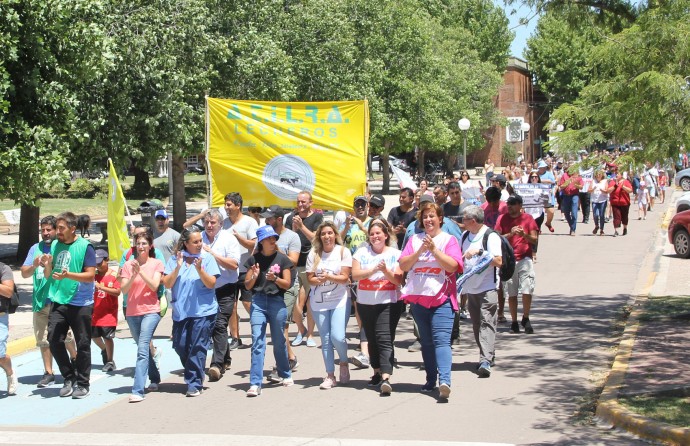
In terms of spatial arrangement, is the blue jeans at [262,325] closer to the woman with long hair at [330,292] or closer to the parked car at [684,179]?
the woman with long hair at [330,292]

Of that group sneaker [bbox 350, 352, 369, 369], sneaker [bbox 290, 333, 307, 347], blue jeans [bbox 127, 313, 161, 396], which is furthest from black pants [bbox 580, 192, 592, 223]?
blue jeans [bbox 127, 313, 161, 396]

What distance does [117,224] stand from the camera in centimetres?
1055

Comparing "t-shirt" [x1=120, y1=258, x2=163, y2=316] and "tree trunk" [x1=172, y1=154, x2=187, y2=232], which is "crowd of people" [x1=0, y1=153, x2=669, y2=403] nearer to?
"t-shirt" [x1=120, y1=258, x2=163, y2=316]

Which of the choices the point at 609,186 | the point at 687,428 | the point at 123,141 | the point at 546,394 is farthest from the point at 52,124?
the point at 609,186

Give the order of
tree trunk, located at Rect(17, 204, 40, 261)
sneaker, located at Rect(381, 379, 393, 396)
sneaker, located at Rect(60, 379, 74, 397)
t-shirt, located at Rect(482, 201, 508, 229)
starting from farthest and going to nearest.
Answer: tree trunk, located at Rect(17, 204, 40, 261) → t-shirt, located at Rect(482, 201, 508, 229) → sneaker, located at Rect(60, 379, 74, 397) → sneaker, located at Rect(381, 379, 393, 396)

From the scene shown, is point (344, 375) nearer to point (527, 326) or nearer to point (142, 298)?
point (142, 298)

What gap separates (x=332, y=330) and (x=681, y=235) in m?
13.7

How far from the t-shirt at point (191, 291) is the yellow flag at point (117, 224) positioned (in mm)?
1412

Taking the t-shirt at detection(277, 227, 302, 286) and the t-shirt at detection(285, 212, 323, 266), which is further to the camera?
the t-shirt at detection(285, 212, 323, 266)

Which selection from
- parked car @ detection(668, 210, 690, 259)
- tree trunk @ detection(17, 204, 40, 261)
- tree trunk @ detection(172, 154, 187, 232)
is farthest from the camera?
tree trunk @ detection(172, 154, 187, 232)

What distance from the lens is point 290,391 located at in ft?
30.8

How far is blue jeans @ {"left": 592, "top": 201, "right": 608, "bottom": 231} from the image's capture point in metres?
25.3

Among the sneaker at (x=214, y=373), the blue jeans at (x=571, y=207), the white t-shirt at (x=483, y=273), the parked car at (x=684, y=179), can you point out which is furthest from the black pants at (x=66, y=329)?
the parked car at (x=684, y=179)

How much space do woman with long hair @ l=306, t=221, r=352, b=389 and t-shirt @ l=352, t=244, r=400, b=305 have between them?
18 centimetres
